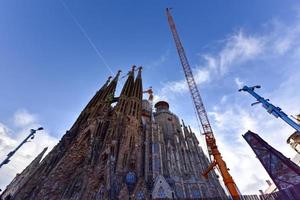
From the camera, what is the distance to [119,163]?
29.1m

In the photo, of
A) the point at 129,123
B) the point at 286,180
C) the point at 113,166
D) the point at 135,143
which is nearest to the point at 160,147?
the point at 135,143

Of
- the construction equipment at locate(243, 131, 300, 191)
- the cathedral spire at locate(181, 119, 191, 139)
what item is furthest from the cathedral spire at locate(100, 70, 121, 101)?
the construction equipment at locate(243, 131, 300, 191)

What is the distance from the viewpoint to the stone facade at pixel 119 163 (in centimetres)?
2631

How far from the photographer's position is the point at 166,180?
2988 cm

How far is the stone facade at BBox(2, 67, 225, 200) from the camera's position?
1036 inches

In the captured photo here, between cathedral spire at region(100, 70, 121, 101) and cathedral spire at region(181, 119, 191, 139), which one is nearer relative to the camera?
cathedral spire at region(181, 119, 191, 139)

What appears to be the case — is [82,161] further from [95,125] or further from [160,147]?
[160,147]

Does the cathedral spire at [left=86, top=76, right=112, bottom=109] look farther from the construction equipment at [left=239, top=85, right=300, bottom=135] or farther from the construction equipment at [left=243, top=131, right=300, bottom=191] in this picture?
the construction equipment at [left=243, top=131, right=300, bottom=191]

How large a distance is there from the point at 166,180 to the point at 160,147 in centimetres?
694

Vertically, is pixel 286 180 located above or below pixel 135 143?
below

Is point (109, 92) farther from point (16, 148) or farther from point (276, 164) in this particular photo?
point (276, 164)

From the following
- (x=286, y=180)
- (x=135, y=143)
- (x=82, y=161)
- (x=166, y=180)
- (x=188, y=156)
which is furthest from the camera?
(x=188, y=156)

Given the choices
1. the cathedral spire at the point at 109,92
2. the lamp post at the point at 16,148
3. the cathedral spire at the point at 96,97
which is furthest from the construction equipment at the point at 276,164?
the cathedral spire at the point at 96,97

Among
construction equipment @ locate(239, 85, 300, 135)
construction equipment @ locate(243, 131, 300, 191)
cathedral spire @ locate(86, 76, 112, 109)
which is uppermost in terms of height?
cathedral spire @ locate(86, 76, 112, 109)
